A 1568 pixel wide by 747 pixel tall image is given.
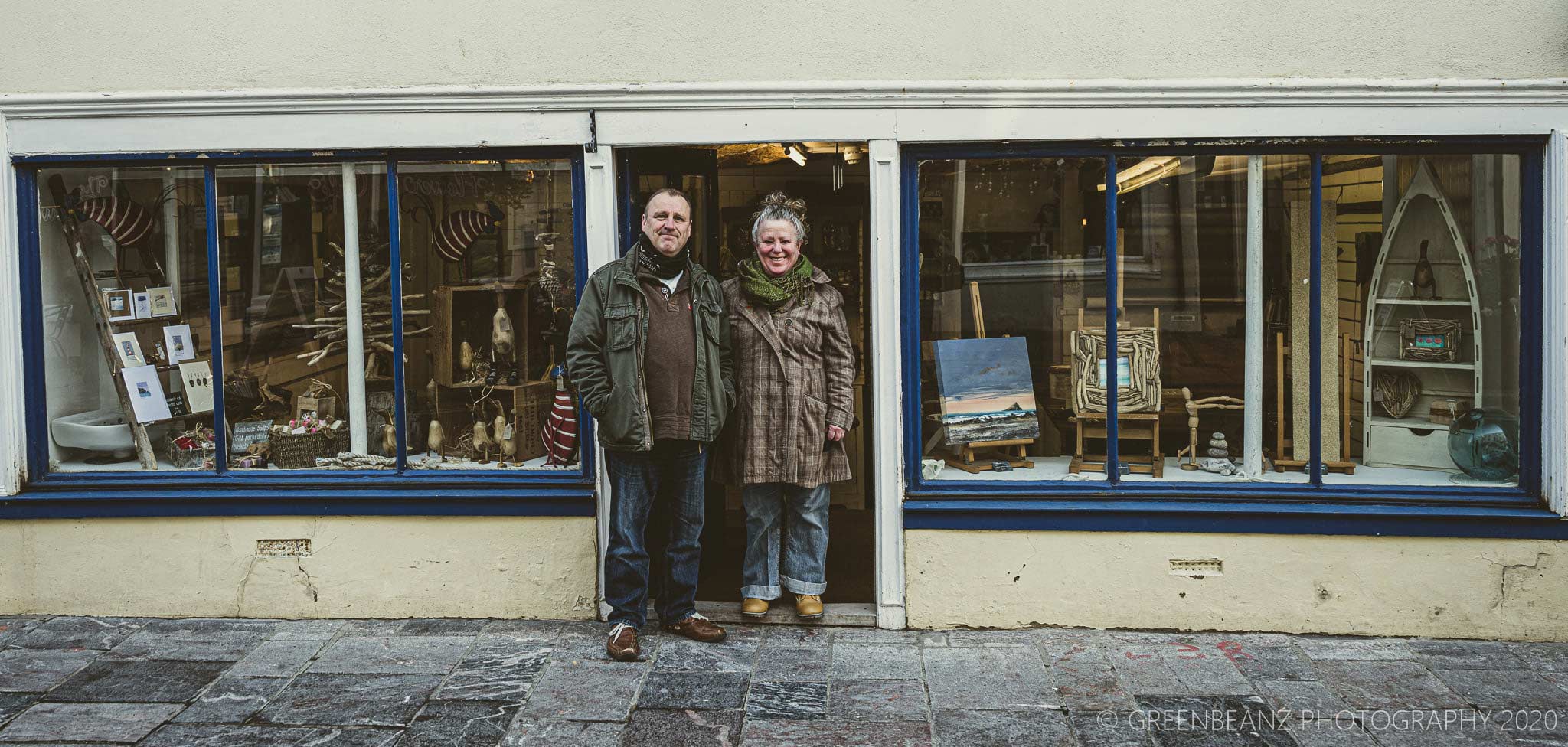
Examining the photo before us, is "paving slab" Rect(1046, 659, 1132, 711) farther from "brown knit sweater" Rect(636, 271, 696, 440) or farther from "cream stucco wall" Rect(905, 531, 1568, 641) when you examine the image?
"brown knit sweater" Rect(636, 271, 696, 440)

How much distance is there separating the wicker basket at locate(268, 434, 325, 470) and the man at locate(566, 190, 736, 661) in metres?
1.67

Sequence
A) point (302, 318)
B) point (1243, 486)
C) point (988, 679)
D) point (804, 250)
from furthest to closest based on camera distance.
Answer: point (804, 250), point (302, 318), point (1243, 486), point (988, 679)

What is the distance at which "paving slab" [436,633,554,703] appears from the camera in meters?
4.94

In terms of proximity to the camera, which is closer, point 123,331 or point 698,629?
point 698,629

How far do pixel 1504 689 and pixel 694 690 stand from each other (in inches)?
131

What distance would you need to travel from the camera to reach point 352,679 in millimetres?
5113

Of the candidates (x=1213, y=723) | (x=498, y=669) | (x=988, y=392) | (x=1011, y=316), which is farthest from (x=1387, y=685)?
(x=498, y=669)

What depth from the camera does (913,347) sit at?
19.1 feet

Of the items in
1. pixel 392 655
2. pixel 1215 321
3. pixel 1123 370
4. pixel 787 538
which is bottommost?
pixel 392 655

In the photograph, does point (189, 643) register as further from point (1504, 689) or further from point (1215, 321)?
point (1504, 689)

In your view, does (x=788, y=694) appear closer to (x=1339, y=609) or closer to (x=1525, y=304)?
(x=1339, y=609)

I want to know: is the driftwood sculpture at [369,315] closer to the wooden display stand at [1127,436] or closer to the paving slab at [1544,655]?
the wooden display stand at [1127,436]

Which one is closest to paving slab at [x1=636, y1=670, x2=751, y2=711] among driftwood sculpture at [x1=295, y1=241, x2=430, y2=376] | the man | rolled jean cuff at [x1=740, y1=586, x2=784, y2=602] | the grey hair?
the man

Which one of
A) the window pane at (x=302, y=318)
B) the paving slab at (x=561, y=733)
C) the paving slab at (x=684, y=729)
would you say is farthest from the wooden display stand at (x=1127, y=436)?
the window pane at (x=302, y=318)
